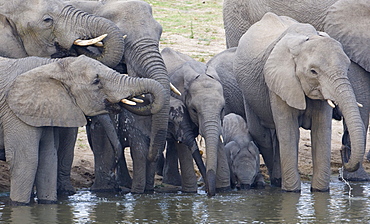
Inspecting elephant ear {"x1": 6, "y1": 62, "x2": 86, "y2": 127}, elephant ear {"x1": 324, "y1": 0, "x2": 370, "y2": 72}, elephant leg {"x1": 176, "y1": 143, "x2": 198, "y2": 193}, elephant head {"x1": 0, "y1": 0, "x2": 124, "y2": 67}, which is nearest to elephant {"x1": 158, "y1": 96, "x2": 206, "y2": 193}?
elephant leg {"x1": 176, "y1": 143, "x2": 198, "y2": 193}

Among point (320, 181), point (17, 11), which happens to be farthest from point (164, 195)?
point (17, 11)

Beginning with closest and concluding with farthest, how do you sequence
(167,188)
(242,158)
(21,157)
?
(21,157)
(167,188)
(242,158)

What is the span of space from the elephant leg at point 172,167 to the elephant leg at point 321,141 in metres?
1.36

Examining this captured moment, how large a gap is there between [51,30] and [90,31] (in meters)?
0.32

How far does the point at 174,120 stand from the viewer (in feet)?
30.2

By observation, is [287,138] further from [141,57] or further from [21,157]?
[21,157]

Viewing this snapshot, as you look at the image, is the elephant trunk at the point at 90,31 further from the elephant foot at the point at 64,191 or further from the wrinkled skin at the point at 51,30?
the elephant foot at the point at 64,191

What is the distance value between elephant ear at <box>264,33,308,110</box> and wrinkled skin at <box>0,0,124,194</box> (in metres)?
1.32

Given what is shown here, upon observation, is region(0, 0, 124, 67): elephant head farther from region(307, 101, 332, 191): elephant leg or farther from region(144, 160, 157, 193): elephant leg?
region(307, 101, 332, 191): elephant leg

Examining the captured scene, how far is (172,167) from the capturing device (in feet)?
32.4

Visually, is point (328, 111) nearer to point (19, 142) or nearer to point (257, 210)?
point (257, 210)

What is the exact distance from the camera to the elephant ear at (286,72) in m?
8.84

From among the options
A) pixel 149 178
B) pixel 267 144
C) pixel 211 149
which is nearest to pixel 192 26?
pixel 267 144

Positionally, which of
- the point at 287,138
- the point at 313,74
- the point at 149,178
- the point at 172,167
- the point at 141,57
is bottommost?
the point at 149,178
